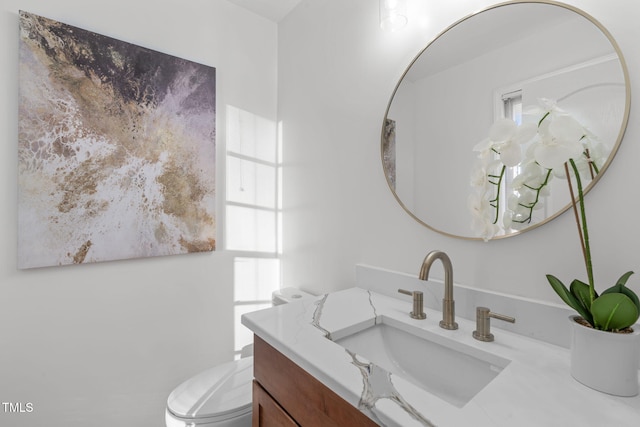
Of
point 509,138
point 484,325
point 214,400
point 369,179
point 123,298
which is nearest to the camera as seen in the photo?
point 509,138

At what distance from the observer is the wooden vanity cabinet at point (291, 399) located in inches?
25.1

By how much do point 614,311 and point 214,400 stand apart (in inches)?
49.5

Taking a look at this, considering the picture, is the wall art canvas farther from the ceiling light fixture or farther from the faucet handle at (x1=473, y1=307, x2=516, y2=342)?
the faucet handle at (x1=473, y1=307, x2=516, y2=342)

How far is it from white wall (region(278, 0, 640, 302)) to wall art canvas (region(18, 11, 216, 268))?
521 millimetres

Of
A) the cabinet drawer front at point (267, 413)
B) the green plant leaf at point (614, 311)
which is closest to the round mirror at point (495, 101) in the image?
the green plant leaf at point (614, 311)

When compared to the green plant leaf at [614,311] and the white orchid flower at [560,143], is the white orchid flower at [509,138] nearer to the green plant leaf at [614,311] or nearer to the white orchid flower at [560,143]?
the white orchid flower at [560,143]

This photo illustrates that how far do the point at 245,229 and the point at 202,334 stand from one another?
639mm

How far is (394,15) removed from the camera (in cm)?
118

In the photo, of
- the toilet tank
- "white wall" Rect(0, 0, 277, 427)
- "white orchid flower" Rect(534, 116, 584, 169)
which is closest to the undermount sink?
"white orchid flower" Rect(534, 116, 584, 169)

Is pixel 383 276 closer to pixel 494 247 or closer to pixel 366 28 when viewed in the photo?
pixel 494 247

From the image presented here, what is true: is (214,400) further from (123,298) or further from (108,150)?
(108,150)

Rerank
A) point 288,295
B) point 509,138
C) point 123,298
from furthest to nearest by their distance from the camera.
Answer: point 288,295 < point 123,298 < point 509,138

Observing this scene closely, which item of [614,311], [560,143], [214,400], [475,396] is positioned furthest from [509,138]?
[214,400]

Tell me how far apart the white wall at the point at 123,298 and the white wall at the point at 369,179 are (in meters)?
0.37
